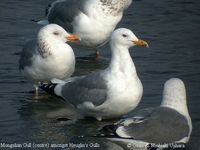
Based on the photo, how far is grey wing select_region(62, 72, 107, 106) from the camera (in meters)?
10.1

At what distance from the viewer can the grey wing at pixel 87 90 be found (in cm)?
1008

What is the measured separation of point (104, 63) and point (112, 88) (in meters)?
3.26

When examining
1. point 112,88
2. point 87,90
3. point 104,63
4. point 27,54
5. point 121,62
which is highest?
point 121,62

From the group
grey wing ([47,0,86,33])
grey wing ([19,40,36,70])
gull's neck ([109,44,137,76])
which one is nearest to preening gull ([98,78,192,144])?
gull's neck ([109,44,137,76])

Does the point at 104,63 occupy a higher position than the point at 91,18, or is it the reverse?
the point at 91,18

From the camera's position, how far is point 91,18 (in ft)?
42.3

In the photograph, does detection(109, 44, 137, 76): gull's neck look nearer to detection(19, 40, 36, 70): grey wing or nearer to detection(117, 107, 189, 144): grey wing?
detection(117, 107, 189, 144): grey wing

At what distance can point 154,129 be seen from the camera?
29.3ft

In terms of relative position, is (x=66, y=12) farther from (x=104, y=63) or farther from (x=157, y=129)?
(x=157, y=129)

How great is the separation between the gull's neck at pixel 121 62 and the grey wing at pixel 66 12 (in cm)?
258

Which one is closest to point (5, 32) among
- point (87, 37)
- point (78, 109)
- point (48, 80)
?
point (87, 37)

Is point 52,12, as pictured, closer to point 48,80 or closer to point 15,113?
point 48,80

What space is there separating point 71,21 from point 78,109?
2903 mm

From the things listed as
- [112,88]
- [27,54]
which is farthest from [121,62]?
[27,54]
